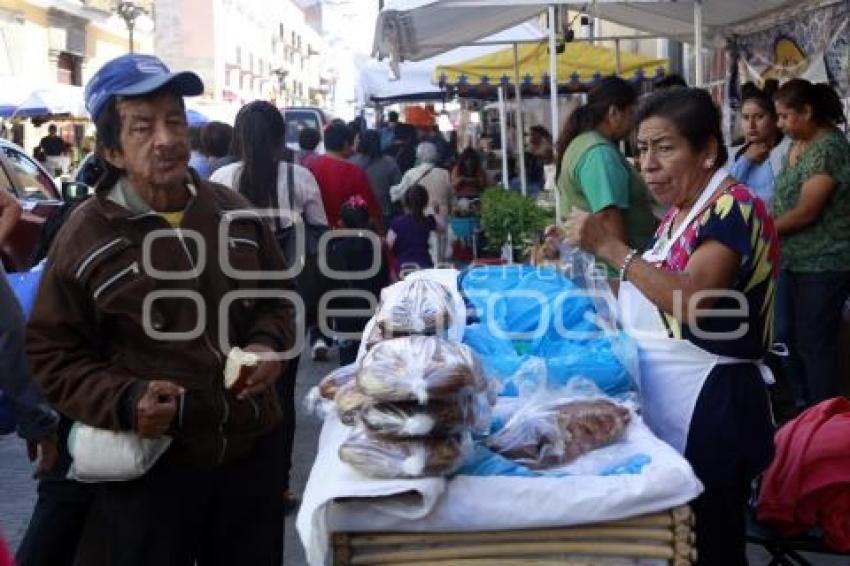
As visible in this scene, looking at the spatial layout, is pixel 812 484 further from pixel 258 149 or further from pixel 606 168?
pixel 258 149

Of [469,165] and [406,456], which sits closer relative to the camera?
[406,456]

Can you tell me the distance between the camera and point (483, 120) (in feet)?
71.5

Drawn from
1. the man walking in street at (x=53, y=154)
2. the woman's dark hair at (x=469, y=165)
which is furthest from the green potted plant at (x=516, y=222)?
the man walking in street at (x=53, y=154)

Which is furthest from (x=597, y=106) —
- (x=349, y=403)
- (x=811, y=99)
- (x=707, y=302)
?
(x=349, y=403)

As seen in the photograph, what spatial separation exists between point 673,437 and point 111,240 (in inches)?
61.6

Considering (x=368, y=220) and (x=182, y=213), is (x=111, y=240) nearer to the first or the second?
(x=182, y=213)

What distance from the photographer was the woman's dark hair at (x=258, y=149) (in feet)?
16.6

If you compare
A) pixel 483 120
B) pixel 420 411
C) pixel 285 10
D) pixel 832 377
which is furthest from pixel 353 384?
pixel 285 10

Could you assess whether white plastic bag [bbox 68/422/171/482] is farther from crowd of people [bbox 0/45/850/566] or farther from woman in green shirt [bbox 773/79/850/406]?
woman in green shirt [bbox 773/79/850/406]

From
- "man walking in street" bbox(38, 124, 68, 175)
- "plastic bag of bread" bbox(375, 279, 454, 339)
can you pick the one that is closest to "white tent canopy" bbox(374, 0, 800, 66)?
"plastic bag of bread" bbox(375, 279, 454, 339)

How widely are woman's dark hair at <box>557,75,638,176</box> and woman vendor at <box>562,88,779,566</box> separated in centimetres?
189

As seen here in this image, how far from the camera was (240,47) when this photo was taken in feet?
224

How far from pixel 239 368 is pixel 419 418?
1.46ft

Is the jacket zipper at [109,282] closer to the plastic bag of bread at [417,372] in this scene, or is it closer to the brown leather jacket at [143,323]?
the brown leather jacket at [143,323]
